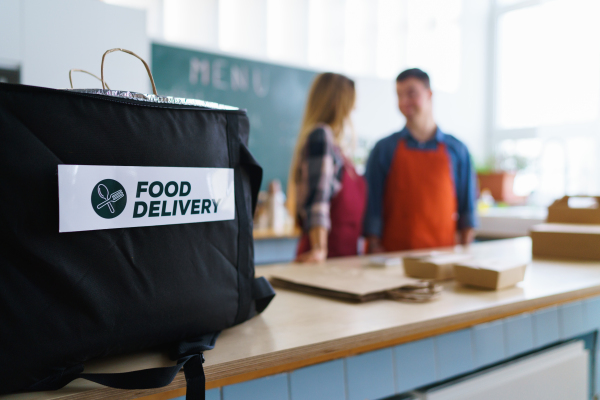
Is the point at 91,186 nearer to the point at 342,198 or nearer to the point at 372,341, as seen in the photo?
the point at 372,341

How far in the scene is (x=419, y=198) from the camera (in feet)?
6.03

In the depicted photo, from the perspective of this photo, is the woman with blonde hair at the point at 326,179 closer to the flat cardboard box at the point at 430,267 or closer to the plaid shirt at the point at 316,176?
the plaid shirt at the point at 316,176

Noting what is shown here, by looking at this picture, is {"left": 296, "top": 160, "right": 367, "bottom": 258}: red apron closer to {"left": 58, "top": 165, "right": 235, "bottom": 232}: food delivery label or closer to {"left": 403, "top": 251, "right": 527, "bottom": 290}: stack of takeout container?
{"left": 403, "top": 251, "right": 527, "bottom": 290}: stack of takeout container

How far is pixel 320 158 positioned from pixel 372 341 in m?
0.95

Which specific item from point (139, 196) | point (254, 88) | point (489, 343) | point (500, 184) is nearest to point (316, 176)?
point (489, 343)

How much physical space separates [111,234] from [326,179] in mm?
1071

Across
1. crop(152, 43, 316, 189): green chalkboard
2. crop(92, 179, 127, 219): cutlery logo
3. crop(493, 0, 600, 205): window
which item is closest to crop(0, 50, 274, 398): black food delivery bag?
crop(92, 179, 127, 219): cutlery logo

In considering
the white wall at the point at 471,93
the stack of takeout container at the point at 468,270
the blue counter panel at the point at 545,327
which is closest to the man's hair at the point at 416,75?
the stack of takeout container at the point at 468,270

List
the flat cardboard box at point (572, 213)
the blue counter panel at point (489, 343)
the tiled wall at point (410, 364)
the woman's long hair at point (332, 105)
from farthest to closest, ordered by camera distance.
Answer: the woman's long hair at point (332, 105) → the flat cardboard box at point (572, 213) → the blue counter panel at point (489, 343) → the tiled wall at point (410, 364)

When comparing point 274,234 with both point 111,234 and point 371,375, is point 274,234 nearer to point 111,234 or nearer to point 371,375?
point 371,375

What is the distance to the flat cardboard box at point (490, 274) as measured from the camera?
88 centimetres

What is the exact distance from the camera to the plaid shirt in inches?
59.7

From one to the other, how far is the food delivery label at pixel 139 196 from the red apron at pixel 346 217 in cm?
123

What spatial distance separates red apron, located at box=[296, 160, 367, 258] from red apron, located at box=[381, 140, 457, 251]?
147mm
